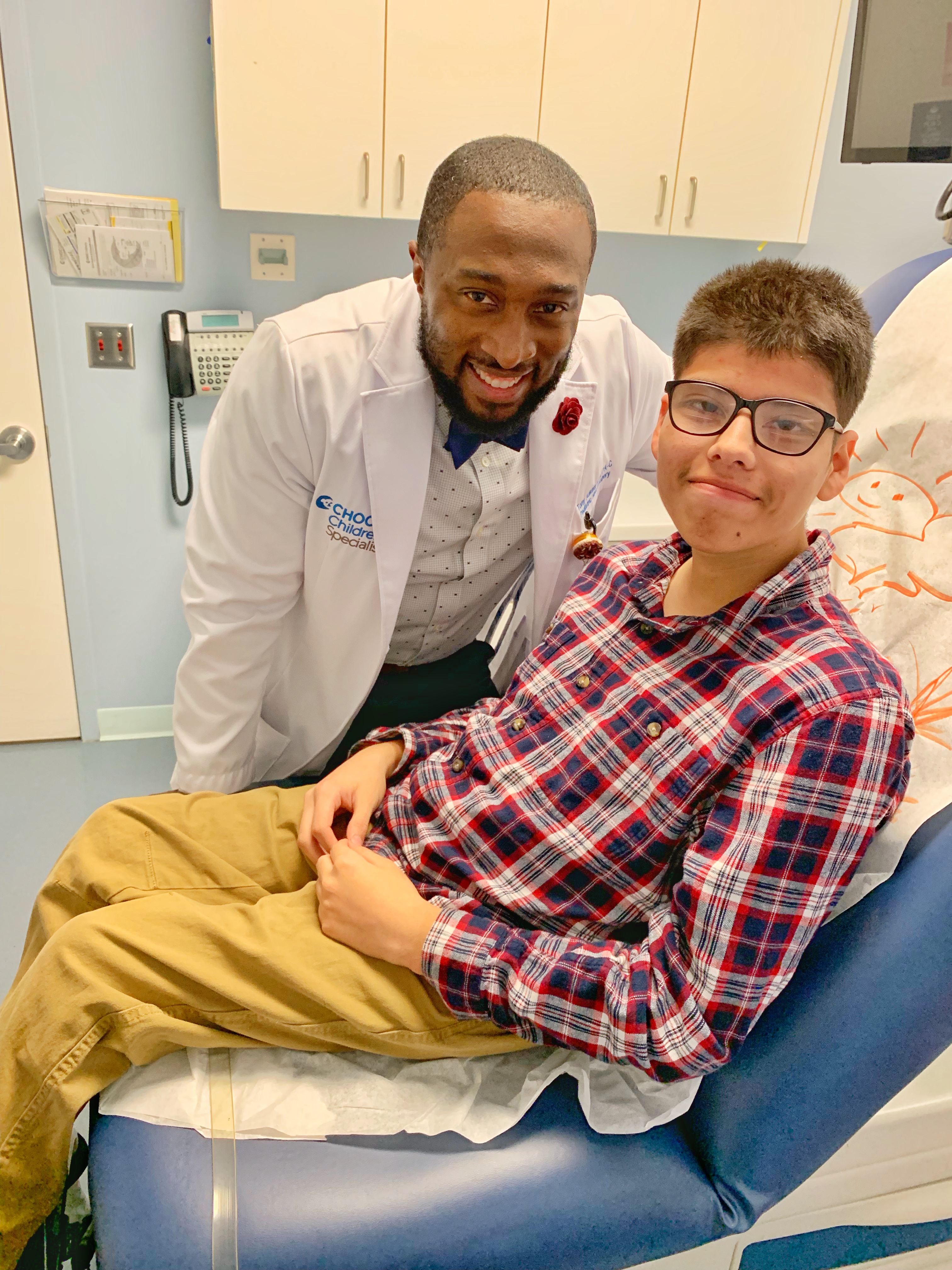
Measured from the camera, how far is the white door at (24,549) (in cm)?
224

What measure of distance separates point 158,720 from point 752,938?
2362 millimetres

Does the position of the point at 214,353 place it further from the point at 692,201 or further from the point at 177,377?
the point at 692,201

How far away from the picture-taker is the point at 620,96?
2193 mm

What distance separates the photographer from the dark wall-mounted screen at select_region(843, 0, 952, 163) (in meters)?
1.37

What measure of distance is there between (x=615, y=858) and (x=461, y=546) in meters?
0.66

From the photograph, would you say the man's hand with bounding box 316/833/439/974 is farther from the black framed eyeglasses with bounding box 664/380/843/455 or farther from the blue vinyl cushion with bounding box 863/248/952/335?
the blue vinyl cushion with bounding box 863/248/952/335

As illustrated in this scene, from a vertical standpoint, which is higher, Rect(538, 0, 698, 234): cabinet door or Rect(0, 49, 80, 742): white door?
Rect(538, 0, 698, 234): cabinet door

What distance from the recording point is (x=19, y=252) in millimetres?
2230

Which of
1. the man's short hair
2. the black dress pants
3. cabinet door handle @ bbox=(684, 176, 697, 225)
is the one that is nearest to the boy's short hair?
the man's short hair

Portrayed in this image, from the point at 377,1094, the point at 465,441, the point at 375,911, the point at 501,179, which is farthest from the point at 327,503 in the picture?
the point at 377,1094

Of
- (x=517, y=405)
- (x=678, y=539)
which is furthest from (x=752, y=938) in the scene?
(x=517, y=405)

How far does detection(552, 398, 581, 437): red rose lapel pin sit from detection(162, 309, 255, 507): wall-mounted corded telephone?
128 cm

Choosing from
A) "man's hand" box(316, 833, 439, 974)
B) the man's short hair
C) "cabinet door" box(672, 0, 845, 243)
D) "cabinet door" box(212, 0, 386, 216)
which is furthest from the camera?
"cabinet door" box(672, 0, 845, 243)

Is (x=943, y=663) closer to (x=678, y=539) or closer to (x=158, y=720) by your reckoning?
(x=678, y=539)
